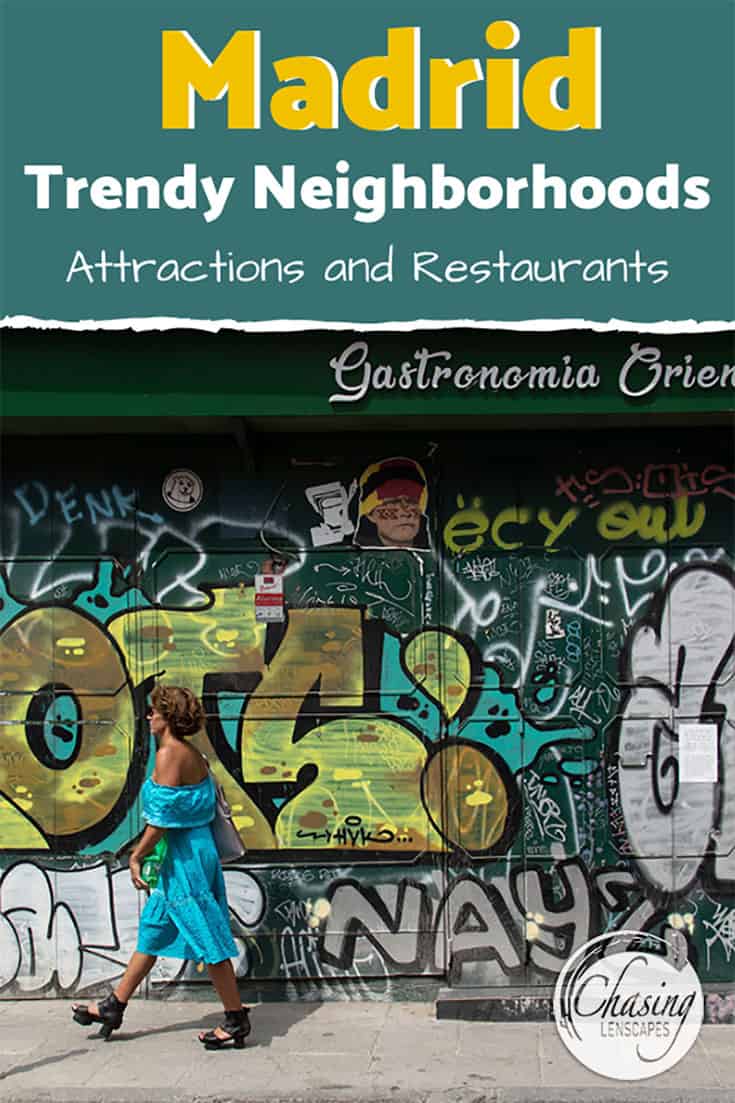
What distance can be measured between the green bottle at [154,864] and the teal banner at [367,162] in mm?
2578

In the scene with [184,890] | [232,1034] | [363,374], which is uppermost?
[363,374]

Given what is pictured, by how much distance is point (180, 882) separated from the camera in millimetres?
7164

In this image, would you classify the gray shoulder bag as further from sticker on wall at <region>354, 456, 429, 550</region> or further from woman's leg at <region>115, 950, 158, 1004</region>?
sticker on wall at <region>354, 456, 429, 550</region>

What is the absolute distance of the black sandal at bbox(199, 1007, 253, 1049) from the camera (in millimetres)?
7125

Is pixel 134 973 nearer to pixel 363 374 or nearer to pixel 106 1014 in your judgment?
pixel 106 1014

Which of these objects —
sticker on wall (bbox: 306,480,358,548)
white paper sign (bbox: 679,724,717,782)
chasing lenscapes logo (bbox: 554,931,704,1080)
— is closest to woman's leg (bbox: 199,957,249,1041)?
chasing lenscapes logo (bbox: 554,931,704,1080)

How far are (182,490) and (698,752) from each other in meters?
3.11

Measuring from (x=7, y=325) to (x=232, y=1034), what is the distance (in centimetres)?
364

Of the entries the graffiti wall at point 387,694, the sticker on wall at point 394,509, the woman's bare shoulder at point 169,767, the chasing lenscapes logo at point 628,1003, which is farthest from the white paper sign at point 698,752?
the woman's bare shoulder at point 169,767

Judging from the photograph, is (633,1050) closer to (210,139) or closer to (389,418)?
(389,418)

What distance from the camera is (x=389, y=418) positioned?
7.64m

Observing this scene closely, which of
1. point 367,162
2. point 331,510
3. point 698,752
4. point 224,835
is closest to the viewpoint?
point 224,835

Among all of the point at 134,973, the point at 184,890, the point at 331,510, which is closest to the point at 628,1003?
the point at 184,890

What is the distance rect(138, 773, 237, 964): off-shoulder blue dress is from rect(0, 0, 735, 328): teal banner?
237 cm
